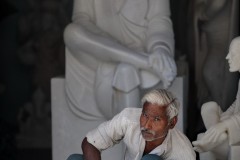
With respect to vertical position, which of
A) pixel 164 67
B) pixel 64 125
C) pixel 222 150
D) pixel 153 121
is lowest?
pixel 64 125

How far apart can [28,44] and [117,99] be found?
2.63 m

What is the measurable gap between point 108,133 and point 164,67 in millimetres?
1864

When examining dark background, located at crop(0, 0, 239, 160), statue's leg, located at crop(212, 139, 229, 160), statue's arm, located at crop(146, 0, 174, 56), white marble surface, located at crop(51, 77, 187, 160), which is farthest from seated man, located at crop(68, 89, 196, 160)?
dark background, located at crop(0, 0, 239, 160)

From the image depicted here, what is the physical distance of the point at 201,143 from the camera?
16.2 ft

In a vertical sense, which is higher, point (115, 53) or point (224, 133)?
point (115, 53)

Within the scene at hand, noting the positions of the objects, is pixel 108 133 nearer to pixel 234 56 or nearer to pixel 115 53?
pixel 234 56

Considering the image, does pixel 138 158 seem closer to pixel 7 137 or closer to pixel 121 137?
pixel 121 137

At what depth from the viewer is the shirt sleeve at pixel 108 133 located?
386 centimetres

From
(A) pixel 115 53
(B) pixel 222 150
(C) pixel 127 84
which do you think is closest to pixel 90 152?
(B) pixel 222 150

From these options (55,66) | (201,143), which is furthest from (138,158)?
(55,66)

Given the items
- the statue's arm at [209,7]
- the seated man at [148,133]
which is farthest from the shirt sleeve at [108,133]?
the statue's arm at [209,7]

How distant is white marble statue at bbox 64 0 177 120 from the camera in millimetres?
5754

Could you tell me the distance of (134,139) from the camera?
12.6 ft

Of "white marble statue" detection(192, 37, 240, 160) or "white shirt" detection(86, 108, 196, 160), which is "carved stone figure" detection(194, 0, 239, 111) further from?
"white shirt" detection(86, 108, 196, 160)
